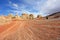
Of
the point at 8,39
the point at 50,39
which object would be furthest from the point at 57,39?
the point at 8,39

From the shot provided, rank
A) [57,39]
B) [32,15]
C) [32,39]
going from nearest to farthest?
[57,39] < [32,39] < [32,15]

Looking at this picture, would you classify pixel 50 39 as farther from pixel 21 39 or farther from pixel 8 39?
pixel 8 39

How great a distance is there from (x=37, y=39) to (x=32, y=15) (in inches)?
2924

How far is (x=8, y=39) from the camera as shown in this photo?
1002 cm

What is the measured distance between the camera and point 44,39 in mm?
9156

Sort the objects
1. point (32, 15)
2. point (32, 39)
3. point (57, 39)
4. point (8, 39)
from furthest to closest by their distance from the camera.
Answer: point (32, 15)
point (8, 39)
point (32, 39)
point (57, 39)

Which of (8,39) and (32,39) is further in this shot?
(8,39)

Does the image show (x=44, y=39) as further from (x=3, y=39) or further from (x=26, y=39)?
(x=3, y=39)

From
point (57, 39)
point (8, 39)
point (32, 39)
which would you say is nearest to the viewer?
point (57, 39)

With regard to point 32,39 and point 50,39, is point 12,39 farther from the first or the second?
point 50,39

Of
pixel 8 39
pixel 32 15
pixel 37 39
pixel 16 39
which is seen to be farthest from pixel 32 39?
pixel 32 15

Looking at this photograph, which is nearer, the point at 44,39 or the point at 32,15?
the point at 44,39

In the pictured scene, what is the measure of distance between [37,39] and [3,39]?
284 centimetres

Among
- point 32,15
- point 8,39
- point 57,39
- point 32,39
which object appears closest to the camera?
point 57,39
